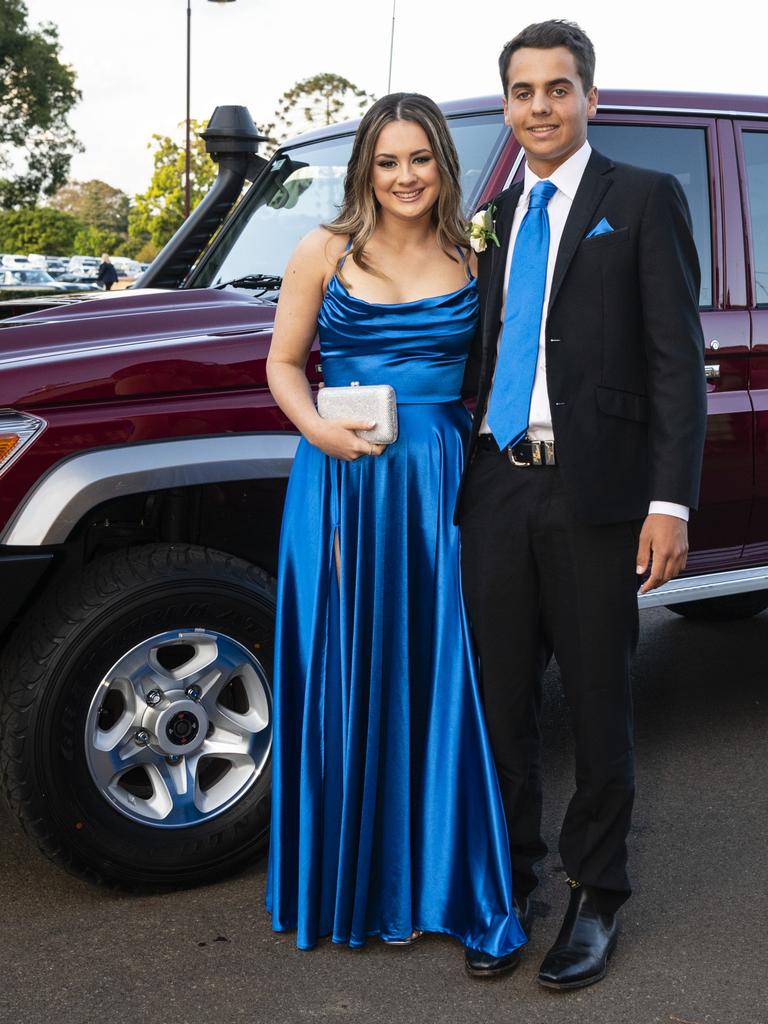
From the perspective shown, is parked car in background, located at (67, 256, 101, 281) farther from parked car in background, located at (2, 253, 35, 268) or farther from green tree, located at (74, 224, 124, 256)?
green tree, located at (74, 224, 124, 256)

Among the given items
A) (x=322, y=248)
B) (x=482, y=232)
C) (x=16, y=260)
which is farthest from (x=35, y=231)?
(x=482, y=232)

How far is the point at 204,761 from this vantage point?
3621 millimetres

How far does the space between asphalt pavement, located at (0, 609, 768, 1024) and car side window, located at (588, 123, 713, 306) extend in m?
1.74

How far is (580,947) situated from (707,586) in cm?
155

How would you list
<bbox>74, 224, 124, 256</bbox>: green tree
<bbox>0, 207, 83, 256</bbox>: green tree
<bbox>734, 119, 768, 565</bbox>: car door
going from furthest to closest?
1. <bbox>74, 224, 124, 256</bbox>: green tree
2. <bbox>0, 207, 83, 256</bbox>: green tree
3. <bbox>734, 119, 768, 565</bbox>: car door

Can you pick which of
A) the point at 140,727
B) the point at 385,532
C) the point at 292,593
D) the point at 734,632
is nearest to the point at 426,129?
the point at 385,532

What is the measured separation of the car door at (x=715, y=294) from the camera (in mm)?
4105

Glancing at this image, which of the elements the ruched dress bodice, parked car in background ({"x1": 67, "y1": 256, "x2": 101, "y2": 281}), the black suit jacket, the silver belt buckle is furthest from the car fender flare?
parked car in background ({"x1": 67, "y1": 256, "x2": 101, "y2": 281})

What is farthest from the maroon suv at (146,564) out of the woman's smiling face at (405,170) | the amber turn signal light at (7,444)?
the woman's smiling face at (405,170)

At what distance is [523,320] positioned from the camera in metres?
2.84

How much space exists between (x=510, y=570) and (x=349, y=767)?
0.62 m

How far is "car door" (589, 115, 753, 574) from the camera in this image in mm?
4105

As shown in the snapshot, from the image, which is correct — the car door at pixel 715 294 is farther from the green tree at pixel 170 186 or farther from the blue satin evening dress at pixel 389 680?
the green tree at pixel 170 186

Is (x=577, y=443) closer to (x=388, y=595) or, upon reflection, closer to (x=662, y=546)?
(x=662, y=546)
